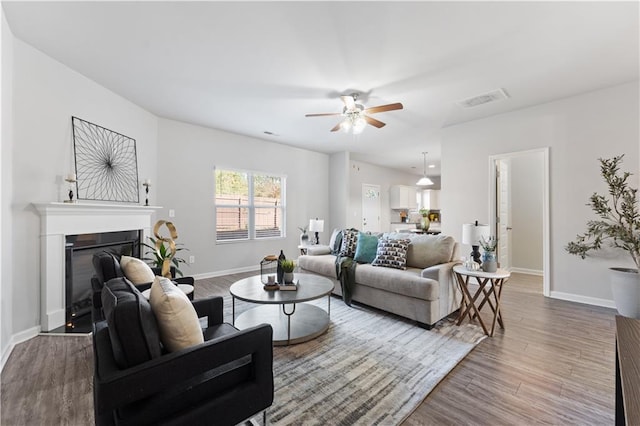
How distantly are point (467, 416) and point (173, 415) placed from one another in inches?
62.3

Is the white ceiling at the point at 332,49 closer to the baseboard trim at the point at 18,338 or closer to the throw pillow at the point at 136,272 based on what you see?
the throw pillow at the point at 136,272

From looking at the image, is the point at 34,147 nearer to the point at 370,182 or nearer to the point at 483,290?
the point at 483,290

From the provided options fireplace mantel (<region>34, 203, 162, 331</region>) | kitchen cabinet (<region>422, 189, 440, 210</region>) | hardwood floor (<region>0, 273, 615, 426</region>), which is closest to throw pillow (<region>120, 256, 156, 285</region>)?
hardwood floor (<region>0, 273, 615, 426</region>)

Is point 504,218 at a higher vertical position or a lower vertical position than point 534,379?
higher

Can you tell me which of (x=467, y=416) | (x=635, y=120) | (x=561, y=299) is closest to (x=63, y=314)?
(x=467, y=416)

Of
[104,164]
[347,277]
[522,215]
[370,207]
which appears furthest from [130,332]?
[370,207]

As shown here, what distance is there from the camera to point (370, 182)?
26.5 feet

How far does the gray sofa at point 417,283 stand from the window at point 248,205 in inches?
97.4

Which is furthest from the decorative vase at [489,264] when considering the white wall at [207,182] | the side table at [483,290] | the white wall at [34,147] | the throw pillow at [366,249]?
the white wall at [34,147]

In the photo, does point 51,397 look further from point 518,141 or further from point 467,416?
point 518,141

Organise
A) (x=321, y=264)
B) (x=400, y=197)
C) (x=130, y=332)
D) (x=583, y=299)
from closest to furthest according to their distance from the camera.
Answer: (x=130, y=332), (x=583, y=299), (x=321, y=264), (x=400, y=197)

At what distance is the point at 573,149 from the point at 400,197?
5077 millimetres

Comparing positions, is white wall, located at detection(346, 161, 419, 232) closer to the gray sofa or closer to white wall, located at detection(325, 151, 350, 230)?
white wall, located at detection(325, 151, 350, 230)

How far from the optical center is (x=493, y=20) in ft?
7.02
